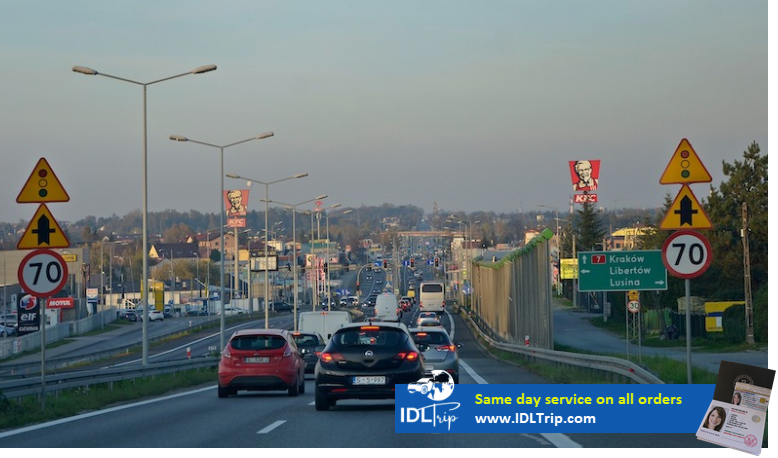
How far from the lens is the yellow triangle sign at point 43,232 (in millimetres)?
17812

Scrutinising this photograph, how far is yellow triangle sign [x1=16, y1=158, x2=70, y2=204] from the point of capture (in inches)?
696

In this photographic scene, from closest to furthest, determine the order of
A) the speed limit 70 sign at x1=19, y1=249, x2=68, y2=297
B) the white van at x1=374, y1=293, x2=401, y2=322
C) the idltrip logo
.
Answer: the idltrip logo, the speed limit 70 sign at x1=19, y1=249, x2=68, y2=297, the white van at x1=374, y1=293, x2=401, y2=322

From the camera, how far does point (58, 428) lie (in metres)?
15.9

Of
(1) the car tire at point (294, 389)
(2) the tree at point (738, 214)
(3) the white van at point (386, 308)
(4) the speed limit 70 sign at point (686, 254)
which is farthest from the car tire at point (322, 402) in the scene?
(3) the white van at point (386, 308)

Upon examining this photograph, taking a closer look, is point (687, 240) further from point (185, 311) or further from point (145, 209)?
point (185, 311)

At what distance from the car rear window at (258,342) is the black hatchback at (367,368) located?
557 cm

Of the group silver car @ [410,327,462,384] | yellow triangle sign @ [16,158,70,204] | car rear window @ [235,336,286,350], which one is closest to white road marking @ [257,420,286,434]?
yellow triangle sign @ [16,158,70,204]

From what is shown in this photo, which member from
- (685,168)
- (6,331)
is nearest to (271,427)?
(685,168)

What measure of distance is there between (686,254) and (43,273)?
9.89 meters

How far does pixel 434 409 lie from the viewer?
1366 cm

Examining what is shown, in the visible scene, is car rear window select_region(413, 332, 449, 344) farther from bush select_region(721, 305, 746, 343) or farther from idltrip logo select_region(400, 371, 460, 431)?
bush select_region(721, 305, 746, 343)

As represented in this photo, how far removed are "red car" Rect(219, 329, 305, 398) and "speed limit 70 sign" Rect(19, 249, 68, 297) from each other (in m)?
6.28

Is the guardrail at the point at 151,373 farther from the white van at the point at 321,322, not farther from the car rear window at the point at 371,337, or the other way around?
the white van at the point at 321,322

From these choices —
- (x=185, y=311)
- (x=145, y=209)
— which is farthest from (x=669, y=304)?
(x=185, y=311)
